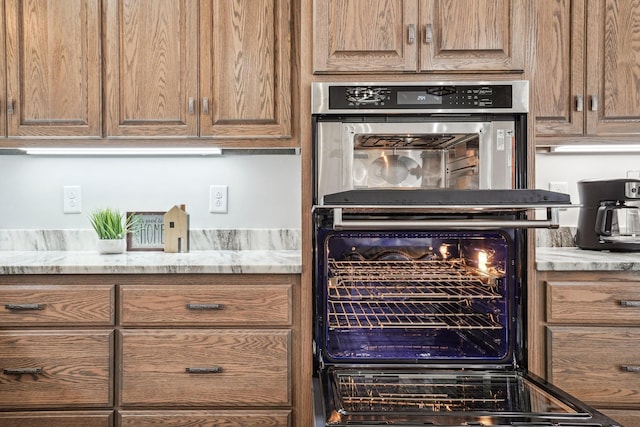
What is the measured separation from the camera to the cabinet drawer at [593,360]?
1.56 m

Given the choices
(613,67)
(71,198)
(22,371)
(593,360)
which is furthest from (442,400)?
(71,198)

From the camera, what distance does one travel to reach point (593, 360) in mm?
1561

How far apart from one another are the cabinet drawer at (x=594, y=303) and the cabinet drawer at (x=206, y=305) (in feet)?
3.08

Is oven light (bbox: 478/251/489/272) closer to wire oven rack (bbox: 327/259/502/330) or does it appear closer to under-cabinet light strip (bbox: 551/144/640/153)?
wire oven rack (bbox: 327/259/502/330)

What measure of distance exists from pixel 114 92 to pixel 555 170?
2104 millimetres

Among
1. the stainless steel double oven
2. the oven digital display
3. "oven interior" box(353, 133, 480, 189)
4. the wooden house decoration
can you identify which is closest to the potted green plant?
the wooden house decoration

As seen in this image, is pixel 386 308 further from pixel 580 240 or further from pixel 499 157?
pixel 580 240

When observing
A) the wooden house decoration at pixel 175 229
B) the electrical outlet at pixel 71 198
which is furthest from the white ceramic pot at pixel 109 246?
the electrical outlet at pixel 71 198

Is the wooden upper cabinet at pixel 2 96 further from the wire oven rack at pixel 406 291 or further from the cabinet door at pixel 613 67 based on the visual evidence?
the cabinet door at pixel 613 67

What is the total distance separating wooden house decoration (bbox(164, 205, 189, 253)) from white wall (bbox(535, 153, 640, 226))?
174 centimetres

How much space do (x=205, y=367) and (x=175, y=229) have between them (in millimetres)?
739

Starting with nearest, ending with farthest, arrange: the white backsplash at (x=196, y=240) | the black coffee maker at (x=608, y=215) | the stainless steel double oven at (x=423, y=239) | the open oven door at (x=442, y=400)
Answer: the open oven door at (x=442, y=400) < the stainless steel double oven at (x=423, y=239) < the black coffee maker at (x=608, y=215) < the white backsplash at (x=196, y=240)

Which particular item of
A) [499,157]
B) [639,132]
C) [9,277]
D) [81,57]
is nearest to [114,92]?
[81,57]

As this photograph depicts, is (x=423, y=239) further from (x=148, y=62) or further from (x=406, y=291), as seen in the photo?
(x=148, y=62)
